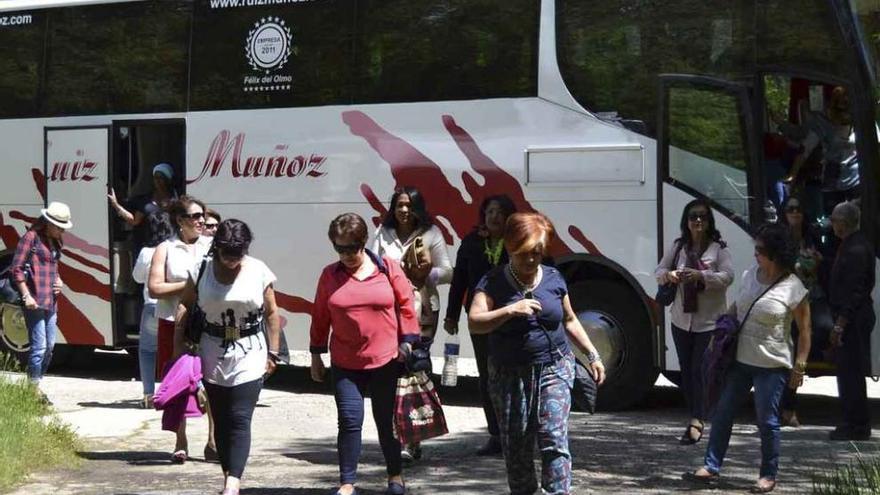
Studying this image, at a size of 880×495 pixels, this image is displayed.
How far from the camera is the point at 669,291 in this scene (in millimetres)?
10703

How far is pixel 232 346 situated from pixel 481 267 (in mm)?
2096

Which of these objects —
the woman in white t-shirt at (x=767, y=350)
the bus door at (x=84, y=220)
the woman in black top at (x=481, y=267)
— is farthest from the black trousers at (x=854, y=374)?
the bus door at (x=84, y=220)

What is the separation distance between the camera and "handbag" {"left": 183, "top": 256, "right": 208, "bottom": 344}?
8398mm

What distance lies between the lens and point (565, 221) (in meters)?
12.2

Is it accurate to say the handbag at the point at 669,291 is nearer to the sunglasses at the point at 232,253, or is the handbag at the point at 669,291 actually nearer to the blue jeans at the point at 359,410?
the blue jeans at the point at 359,410

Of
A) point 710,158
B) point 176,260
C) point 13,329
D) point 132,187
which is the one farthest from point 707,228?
point 13,329

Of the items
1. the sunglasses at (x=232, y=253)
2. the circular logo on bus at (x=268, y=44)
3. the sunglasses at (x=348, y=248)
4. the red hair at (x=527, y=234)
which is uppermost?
the circular logo on bus at (x=268, y=44)

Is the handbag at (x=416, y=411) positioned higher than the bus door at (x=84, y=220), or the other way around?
the bus door at (x=84, y=220)

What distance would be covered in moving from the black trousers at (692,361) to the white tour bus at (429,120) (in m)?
1.20

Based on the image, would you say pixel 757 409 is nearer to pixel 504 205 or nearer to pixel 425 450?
pixel 504 205

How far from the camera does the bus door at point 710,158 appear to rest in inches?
455

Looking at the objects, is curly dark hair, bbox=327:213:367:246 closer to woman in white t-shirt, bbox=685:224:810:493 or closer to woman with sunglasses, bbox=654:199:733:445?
woman in white t-shirt, bbox=685:224:810:493

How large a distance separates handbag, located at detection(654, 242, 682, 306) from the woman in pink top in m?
2.59

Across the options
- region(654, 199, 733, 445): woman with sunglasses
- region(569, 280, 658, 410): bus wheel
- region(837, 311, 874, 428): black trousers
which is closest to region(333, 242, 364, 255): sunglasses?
region(654, 199, 733, 445): woman with sunglasses
